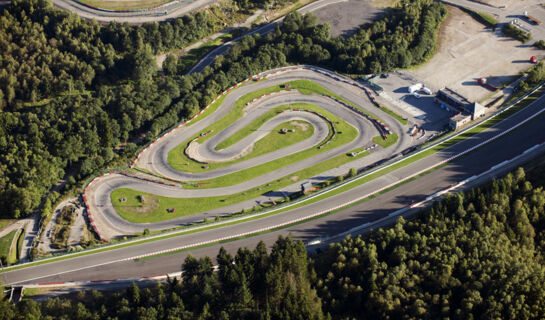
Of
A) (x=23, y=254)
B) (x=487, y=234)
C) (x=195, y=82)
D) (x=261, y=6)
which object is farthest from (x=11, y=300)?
(x=261, y=6)

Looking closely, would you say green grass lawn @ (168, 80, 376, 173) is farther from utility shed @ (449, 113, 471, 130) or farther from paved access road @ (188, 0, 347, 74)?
utility shed @ (449, 113, 471, 130)

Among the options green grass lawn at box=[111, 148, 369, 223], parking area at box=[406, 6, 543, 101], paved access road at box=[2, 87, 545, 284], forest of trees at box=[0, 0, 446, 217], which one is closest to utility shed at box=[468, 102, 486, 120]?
paved access road at box=[2, 87, 545, 284]

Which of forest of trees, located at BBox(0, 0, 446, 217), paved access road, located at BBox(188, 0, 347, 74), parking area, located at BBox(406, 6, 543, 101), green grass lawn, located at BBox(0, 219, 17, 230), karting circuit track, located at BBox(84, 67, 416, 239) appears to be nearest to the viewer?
green grass lawn, located at BBox(0, 219, 17, 230)

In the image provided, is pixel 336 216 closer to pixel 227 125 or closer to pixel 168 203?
pixel 168 203

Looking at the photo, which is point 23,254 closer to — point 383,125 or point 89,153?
point 89,153

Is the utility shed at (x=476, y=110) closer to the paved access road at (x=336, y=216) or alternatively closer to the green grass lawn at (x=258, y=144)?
the paved access road at (x=336, y=216)

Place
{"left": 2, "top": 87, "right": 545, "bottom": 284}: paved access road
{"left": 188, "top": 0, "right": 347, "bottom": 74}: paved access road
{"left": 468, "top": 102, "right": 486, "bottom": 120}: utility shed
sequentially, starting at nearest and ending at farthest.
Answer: {"left": 2, "top": 87, "right": 545, "bottom": 284}: paved access road
{"left": 468, "top": 102, "right": 486, "bottom": 120}: utility shed
{"left": 188, "top": 0, "right": 347, "bottom": 74}: paved access road
